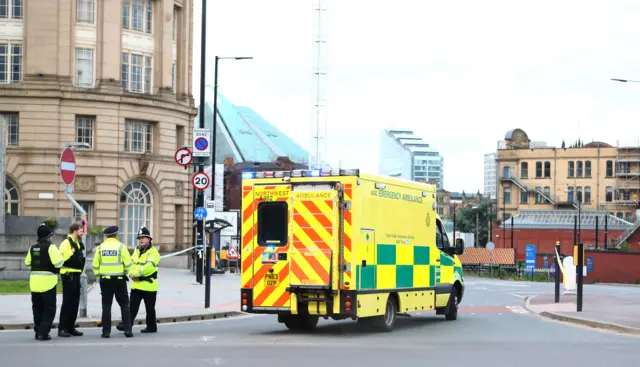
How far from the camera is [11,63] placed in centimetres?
5422

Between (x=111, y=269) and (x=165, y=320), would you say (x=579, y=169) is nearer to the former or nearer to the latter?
(x=165, y=320)

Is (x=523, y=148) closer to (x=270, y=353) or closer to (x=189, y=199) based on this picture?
(x=189, y=199)

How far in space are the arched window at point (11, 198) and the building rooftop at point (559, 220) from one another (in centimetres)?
6888

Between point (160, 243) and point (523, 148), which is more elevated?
point (523, 148)

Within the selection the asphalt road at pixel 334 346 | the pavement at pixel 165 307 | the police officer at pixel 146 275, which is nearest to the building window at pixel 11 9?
the pavement at pixel 165 307

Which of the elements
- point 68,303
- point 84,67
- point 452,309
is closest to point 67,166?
point 68,303

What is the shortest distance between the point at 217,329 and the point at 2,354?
228 inches

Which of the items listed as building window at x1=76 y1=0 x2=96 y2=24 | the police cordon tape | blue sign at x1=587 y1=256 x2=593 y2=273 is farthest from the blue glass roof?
the police cordon tape

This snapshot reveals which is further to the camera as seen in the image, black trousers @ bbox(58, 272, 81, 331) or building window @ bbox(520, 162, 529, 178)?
building window @ bbox(520, 162, 529, 178)

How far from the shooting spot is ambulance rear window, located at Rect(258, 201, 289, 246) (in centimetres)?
1902

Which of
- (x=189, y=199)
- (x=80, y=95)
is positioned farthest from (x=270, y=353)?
(x=189, y=199)

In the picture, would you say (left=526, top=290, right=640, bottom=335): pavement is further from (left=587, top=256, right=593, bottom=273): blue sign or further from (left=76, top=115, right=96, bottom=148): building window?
(left=587, top=256, right=593, bottom=273): blue sign

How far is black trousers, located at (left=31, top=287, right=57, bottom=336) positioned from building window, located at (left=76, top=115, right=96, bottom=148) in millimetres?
37778

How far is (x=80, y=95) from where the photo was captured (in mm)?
54219
